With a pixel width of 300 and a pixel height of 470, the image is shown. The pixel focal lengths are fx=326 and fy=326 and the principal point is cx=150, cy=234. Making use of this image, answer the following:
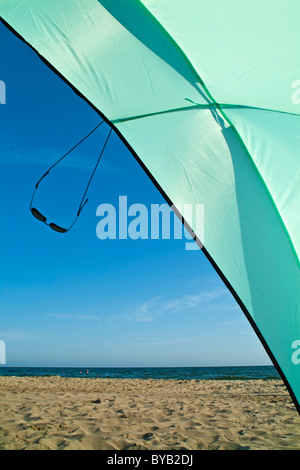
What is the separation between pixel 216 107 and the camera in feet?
8.78

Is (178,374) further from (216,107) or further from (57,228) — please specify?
(216,107)

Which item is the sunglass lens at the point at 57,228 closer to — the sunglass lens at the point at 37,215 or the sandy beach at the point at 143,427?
the sunglass lens at the point at 37,215

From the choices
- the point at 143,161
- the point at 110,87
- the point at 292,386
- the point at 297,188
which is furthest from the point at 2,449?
the point at 297,188

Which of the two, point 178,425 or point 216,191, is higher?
point 216,191

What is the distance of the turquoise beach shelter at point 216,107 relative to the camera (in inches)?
95.7

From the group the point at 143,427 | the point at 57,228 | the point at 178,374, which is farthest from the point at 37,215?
the point at 178,374

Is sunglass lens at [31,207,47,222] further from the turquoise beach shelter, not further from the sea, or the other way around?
the sea

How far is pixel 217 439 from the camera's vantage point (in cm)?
364

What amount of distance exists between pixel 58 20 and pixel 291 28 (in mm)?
1732

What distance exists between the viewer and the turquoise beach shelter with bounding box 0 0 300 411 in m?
2.43

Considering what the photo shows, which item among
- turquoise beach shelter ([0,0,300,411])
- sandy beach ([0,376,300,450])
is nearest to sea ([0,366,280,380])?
sandy beach ([0,376,300,450])

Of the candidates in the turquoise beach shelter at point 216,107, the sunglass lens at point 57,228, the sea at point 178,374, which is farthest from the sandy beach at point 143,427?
the sea at point 178,374

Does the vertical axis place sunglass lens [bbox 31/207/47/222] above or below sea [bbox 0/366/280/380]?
above

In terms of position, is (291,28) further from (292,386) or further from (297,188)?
(292,386)
